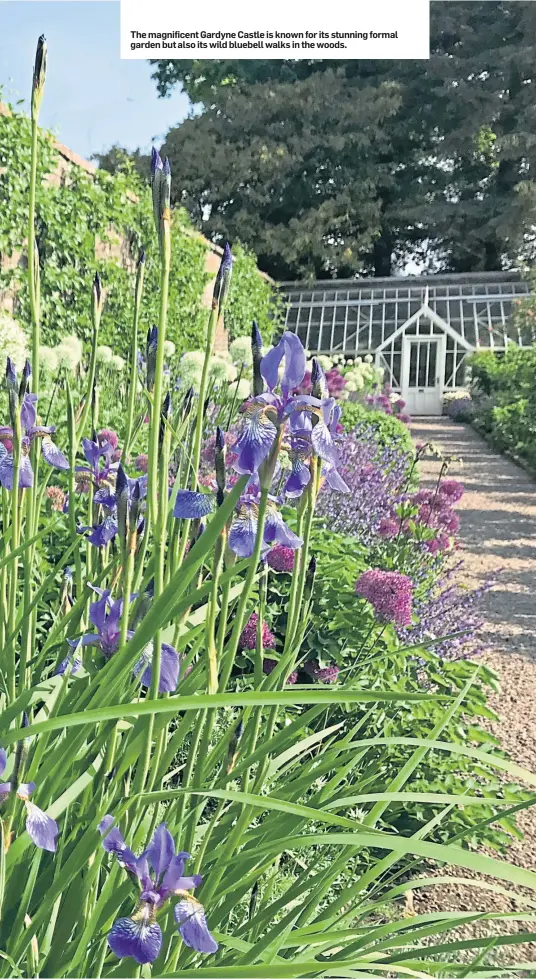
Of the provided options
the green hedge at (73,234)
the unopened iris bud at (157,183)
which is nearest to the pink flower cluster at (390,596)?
the unopened iris bud at (157,183)

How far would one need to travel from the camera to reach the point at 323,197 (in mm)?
22688

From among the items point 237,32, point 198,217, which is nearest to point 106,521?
point 237,32

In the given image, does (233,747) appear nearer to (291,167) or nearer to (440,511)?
(440,511)

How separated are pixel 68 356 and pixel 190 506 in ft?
4.72

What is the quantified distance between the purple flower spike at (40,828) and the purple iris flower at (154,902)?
51 millimetres

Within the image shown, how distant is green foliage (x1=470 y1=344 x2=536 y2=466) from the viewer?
10906mm

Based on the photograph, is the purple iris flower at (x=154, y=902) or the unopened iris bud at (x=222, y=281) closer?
the purple iris flower at (x=154, y=902)

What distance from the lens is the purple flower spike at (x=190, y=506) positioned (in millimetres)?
866

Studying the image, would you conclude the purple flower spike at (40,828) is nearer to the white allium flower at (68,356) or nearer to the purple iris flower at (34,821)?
the purple iris flower at (34,821)

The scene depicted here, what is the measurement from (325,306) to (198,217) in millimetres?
4359

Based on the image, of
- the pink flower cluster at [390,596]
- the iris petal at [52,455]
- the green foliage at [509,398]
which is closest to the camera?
the iris petal at [52,455]

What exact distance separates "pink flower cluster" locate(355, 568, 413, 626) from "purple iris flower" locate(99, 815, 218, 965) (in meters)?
1.12

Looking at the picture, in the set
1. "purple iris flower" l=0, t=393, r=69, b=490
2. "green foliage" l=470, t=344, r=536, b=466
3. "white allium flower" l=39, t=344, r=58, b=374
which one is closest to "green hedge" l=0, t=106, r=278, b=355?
"white allium flower" l=39, t=344, r=58, b=374

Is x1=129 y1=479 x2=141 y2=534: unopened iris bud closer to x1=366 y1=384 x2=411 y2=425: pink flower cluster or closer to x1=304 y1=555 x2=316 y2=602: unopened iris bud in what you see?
x1=304 y1=555 x2=316 y2=602: unopened iris bud
